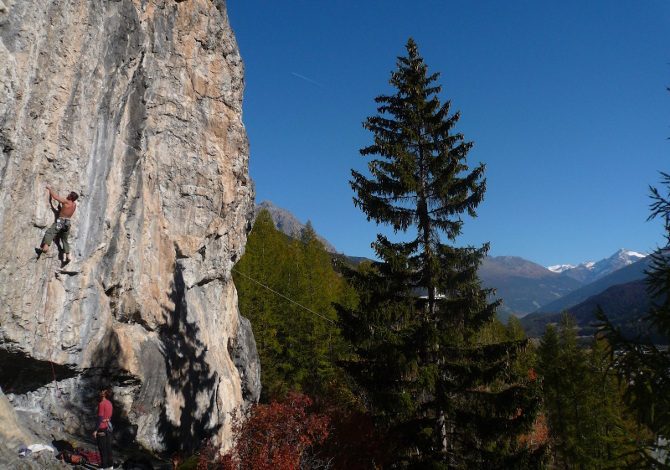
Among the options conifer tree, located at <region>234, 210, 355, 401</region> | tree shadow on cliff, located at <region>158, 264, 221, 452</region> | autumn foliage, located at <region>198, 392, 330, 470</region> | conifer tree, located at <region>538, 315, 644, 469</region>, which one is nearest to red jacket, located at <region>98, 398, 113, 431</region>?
autumn foliage, located at <region>198, 392, 330, 470</region>

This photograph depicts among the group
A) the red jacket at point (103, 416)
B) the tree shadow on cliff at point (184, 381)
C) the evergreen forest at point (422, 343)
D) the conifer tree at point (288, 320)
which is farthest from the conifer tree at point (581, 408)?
the red jacket at point (103, 416)

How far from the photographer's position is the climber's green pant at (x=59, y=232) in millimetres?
11102

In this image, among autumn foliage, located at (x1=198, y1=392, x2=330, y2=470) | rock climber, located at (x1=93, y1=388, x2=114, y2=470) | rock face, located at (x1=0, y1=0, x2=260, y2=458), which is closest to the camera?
rock climber, located at (x1=93, y1=388, x2=114, y2=470)

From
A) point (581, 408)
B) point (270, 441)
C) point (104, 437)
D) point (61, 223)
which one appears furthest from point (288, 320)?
point (61, 223)

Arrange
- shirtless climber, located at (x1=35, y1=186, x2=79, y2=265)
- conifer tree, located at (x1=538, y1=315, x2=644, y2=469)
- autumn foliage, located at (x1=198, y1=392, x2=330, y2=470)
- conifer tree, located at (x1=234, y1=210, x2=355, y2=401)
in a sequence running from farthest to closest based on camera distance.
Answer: conifer tree, located at (x1=234, y1=210, x2=355, y2=401) < conifer tree, located at (x1=538, y1=315, x2=644, y2=469) < autumn foliage, located at (x1=198, y1=392, x2=330, y2=470) < shirtless climber, located at (x1=35, y1=186, x2=79, y2=265)

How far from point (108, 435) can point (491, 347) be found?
957 centimetres

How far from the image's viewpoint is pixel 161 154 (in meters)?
17.6

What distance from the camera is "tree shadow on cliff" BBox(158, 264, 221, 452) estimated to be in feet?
49.7

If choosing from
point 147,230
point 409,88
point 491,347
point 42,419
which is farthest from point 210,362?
point 409,88

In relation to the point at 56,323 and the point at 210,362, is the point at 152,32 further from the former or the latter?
the point at 210,362

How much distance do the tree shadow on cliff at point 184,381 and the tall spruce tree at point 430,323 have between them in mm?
6623

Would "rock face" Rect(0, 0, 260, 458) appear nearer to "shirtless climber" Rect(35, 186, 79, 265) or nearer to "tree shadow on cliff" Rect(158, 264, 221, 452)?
"tree shadow on cliff" Rect(158, 264, 221, 452)

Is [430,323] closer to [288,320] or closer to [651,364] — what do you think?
[651,364]

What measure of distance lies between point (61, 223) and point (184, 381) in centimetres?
732
